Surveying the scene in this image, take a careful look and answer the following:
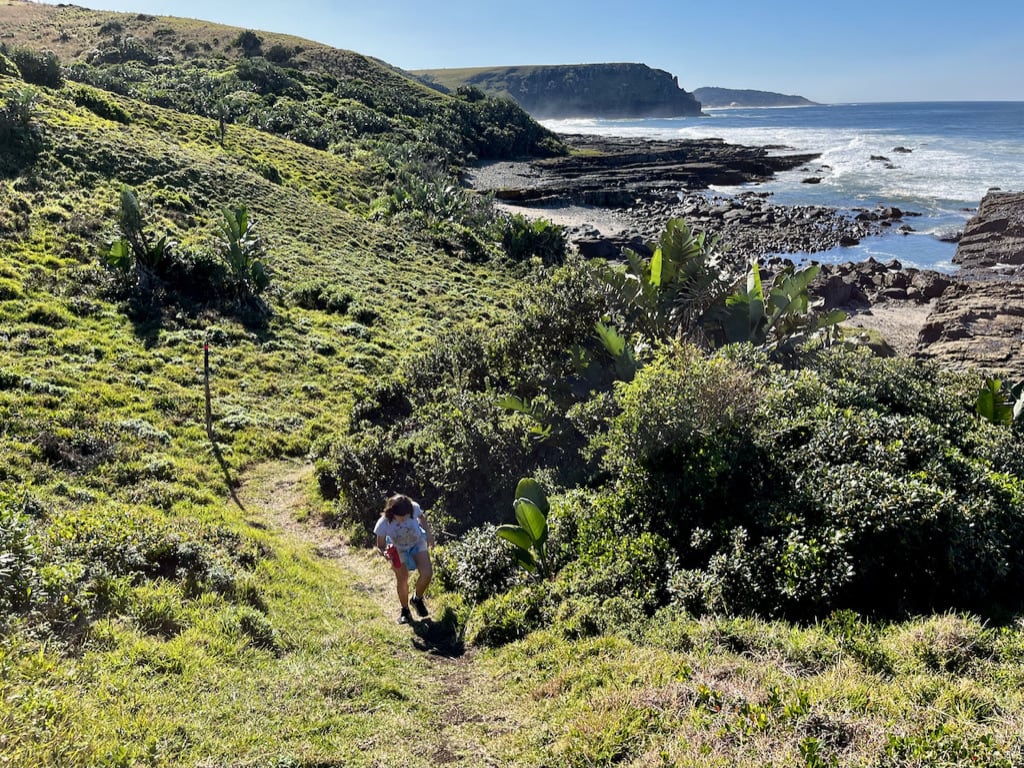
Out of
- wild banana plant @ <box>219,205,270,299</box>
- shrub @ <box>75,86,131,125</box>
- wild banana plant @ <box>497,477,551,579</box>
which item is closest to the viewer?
wild banana plant @ <box>497,477,551,579</box>

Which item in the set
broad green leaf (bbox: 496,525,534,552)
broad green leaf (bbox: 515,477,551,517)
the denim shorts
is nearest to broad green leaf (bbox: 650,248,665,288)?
broad green leaf (bbox: 515,477,551,517)

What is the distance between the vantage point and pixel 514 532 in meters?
6.95

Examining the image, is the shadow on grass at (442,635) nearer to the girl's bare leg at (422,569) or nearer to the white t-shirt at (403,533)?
the girl's bare leg at (422,569)

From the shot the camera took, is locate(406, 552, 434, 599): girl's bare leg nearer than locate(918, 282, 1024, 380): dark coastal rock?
Yes

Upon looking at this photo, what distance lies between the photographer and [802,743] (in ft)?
10.6

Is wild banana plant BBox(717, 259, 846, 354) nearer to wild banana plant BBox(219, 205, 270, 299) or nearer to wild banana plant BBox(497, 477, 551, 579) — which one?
wild banana plant BBox(497, 477, 551, 579)

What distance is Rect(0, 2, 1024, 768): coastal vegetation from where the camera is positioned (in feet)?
12.3

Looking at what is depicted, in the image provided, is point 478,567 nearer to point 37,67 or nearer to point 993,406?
point 993,406

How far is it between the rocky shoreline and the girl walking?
8382 millimetres

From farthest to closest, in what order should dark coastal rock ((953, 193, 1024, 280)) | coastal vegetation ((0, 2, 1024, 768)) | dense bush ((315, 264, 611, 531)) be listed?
dark coastal rock ((953, 193, 1024, 280)) < dense bush ((315, 264, 611, 531)) < coastal vegetation ((0, 2, 1024, 768))

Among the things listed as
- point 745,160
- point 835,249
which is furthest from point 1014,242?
point 745,160

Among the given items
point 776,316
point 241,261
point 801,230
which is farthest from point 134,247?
point 801,230

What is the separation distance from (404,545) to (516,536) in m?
1.27

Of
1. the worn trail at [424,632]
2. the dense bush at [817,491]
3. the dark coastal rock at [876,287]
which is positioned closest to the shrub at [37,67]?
the worn trail at [424,632]
